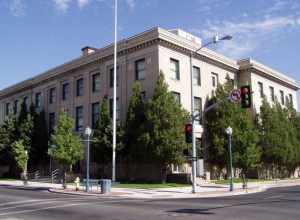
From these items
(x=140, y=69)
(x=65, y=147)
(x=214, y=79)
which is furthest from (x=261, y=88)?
(x=65, y=147)

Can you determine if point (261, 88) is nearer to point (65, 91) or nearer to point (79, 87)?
point (79, 87)

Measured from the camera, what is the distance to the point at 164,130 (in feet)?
117

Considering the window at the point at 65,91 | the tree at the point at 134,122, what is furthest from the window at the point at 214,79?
the window at the point at 65,91

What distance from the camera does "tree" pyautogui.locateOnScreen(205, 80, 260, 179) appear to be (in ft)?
135

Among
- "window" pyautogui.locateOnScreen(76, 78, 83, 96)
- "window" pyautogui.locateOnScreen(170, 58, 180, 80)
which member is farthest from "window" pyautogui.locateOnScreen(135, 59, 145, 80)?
"window" pyautogui.locateOnScreen(76, 78, 83, 96)

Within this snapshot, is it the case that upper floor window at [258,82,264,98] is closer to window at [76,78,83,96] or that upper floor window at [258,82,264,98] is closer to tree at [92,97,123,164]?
tree at [92,97,123,164]

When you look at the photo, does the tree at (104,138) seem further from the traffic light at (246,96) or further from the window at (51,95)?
the traffic light at (246,96)

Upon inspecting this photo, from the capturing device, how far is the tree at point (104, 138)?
1539 inches

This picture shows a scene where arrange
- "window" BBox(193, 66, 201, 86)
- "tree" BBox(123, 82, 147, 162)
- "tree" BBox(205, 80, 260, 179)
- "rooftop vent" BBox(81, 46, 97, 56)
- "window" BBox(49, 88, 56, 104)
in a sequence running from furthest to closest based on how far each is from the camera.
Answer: "window" BBox(49, 88, 56, 104), "rooftop vent" BBox(81, 46, 97, 56), "window" BBox(193, 66, 201, 86), "tree" BBox(205, 80, 260, 179), "tree" BBox(123, 82, 147, 162)

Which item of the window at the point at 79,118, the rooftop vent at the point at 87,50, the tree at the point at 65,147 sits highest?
the rooftop vent at the point at 87,50

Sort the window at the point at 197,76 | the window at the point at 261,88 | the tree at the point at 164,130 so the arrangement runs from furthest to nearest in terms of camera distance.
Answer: the window at the point at 261,88 → the window at the point at 197,76 → the tree at the point at 164,130

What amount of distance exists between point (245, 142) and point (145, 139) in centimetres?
1103

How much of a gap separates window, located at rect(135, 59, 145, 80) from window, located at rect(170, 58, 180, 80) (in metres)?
2.73

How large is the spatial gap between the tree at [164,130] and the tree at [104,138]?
3.76 meters
